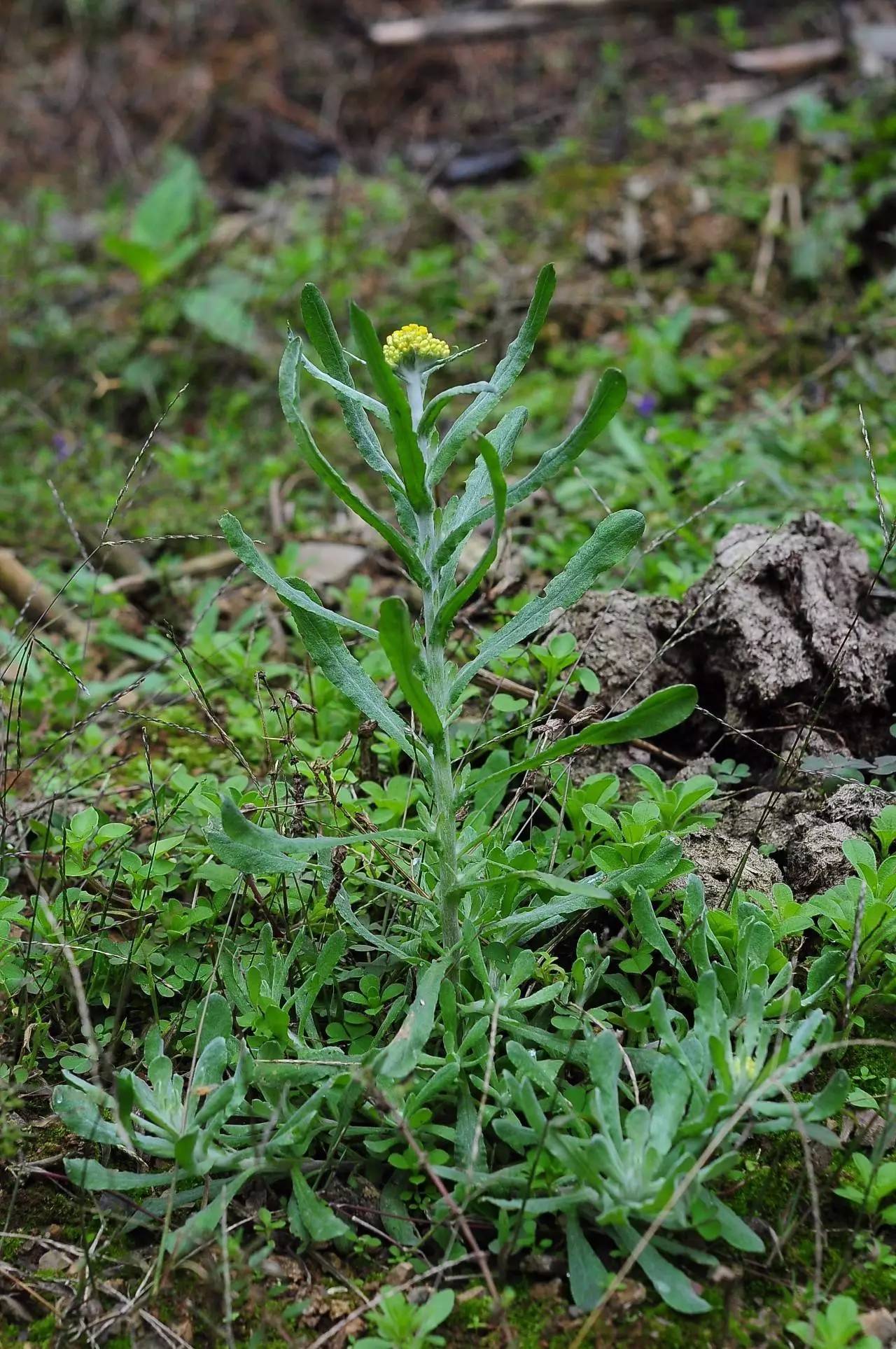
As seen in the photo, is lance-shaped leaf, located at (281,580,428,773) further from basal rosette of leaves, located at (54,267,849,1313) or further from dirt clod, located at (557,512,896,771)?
dirt clod, located at (557,512,896,771)

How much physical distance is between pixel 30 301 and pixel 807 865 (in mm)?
4690

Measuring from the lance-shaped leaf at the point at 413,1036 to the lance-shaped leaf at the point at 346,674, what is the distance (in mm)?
393

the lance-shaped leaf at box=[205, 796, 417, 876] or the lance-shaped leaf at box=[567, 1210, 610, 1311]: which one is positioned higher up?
the lance-shaped leaf at box=[205, 796, 417, 876]

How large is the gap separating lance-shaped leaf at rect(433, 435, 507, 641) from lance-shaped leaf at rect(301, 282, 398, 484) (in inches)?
9.3

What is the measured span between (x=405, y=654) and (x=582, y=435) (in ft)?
1.73

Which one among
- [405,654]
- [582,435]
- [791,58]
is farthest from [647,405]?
[791,58]

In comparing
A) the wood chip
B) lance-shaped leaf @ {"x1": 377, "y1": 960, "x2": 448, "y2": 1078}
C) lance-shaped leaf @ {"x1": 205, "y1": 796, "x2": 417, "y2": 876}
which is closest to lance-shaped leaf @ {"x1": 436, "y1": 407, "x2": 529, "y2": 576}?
lance-shaped leaf @ {"x1": 205, "y1": 796, "x2": 417, "y2": 876}

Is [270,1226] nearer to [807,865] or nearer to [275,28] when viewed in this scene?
[807,865]

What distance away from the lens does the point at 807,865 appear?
2291mm

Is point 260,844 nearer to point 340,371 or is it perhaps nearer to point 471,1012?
point 471,1012

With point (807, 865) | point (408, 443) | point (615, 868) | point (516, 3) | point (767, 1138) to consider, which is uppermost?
point (516, 3)

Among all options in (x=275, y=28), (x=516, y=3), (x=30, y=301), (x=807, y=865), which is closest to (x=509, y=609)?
(x=807, y=865)

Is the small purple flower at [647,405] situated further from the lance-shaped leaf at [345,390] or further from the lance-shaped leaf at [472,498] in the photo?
the lance-shaped leaf at [345,390]

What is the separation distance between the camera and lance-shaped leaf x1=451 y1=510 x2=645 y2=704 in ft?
6.73
